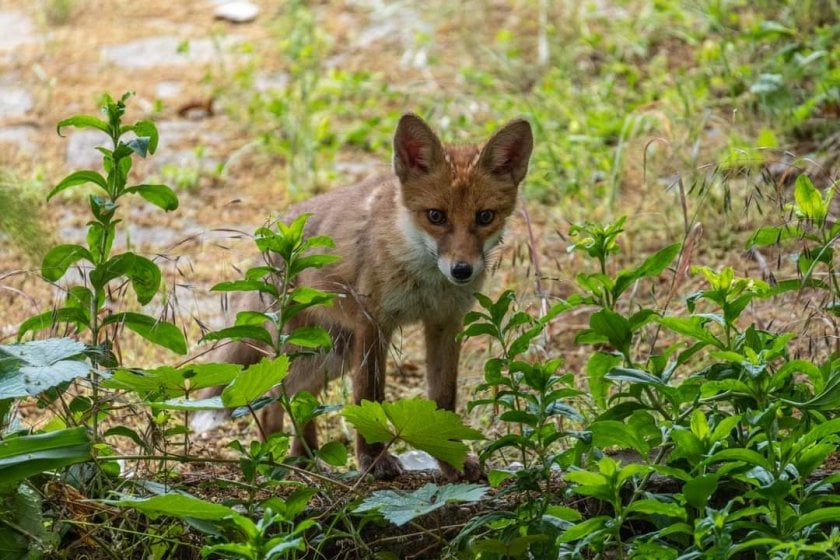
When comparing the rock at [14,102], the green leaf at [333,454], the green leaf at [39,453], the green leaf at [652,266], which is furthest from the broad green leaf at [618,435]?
the rock at [14,102]

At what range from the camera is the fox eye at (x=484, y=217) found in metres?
4.58

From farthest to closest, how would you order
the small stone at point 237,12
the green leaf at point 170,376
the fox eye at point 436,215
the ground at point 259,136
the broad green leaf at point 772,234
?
the small stone at point 237,12, the ground at point 259,136, the fox eye at point 436,215, the broad green leaf at point 772,234, the green leaf at point 170,376

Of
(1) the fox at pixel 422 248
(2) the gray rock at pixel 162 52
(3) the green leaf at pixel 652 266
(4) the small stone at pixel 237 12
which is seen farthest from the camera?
(4) the small stone at pixel 237 12

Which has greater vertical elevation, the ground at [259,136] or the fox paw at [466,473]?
the ground at [259,136]

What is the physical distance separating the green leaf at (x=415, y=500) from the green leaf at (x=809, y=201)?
1301 millimetres

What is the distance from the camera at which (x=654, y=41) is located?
8547mm

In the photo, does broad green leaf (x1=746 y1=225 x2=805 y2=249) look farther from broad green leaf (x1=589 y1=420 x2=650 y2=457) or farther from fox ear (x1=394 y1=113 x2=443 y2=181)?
fox ear (x1=394 y1=113 x2=443 y2=181)

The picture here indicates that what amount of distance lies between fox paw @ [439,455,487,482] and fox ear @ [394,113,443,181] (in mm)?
1196

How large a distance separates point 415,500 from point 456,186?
5.88ft

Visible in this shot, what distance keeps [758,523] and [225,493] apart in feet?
4.99

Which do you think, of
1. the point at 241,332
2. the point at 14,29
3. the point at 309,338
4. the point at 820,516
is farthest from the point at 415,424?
the point at 14,29

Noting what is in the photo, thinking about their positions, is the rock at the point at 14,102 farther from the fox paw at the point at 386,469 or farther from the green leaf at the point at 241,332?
the green leaf at the point at 241,332

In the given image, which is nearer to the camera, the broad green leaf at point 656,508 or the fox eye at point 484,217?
the broad green leaf at point 656,508

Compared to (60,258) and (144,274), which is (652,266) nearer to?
(144,274)
